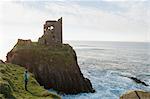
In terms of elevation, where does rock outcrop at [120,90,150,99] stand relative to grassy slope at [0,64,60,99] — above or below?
above

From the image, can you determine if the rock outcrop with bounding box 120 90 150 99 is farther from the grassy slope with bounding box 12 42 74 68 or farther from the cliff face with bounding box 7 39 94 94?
the grassy slope with bounding box 12 42 74 68

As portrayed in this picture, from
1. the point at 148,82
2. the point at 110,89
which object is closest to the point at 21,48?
the point at 110,89

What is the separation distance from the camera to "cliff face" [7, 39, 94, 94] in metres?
41.2

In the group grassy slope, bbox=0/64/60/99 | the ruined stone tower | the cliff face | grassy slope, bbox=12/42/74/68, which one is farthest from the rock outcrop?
the ruined stone tower

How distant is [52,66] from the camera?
42.2m

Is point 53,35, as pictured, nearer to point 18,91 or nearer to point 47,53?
point 47,53

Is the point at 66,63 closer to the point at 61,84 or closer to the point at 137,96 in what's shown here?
the point at 61,84

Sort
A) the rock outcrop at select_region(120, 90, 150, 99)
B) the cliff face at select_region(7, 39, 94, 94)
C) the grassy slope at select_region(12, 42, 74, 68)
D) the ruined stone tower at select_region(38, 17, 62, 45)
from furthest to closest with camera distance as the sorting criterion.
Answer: the ruined stone tower at select_region(38, 17, 62, 45), the grassy slope at select_region(12, 42, 74, 68), the cliff face at select_region(7, 39, 94, 94), the rock outcrop at select_region(120, 90, 150, 99)

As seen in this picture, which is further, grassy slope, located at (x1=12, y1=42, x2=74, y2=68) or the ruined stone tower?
the ruined stone tower

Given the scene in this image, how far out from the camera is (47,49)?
1780 inches

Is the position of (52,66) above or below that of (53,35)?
below

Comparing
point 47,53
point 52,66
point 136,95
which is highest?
point 136,95

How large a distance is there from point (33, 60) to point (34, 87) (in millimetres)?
14694

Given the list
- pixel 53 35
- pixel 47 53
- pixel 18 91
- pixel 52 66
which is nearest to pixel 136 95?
pixel 18 91
